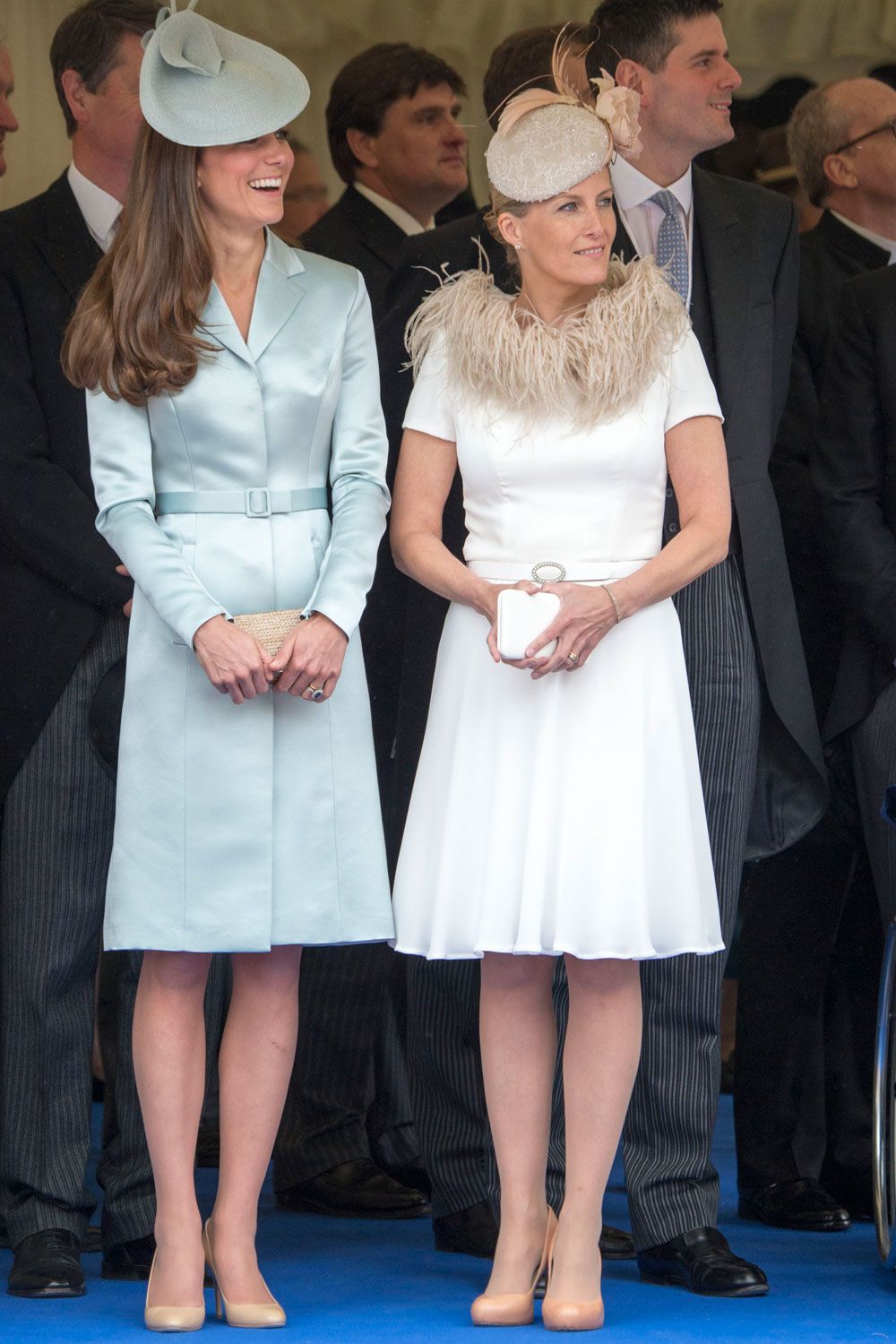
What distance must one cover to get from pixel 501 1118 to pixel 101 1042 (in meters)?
2.36

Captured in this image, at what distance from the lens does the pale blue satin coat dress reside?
3.45 metres

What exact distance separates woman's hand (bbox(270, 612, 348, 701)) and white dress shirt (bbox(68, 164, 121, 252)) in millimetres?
1043

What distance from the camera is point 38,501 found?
12.8 ft

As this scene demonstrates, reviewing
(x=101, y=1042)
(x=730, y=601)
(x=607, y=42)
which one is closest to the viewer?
(x=730, y=601)

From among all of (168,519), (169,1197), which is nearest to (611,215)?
(168,519)

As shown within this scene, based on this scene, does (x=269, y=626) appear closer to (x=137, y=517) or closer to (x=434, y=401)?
(x=137, y=517)

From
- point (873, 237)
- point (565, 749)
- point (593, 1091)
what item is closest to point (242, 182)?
point (565, 749)

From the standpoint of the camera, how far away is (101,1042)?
569cm

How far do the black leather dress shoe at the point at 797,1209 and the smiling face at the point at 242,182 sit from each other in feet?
7.13

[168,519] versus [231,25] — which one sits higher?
[231,25]

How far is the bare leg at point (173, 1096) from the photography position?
3426mm

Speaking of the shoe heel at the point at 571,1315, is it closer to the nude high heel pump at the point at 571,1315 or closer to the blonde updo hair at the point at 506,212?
the nude high heel pump at the point at 571,1315

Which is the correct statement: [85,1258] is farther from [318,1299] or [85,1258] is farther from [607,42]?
[607,42]

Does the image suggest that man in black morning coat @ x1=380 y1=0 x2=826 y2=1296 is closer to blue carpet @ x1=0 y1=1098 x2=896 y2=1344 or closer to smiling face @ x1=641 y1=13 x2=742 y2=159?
smiling face @ x1=641 y1=13 x2=742 y2=159
